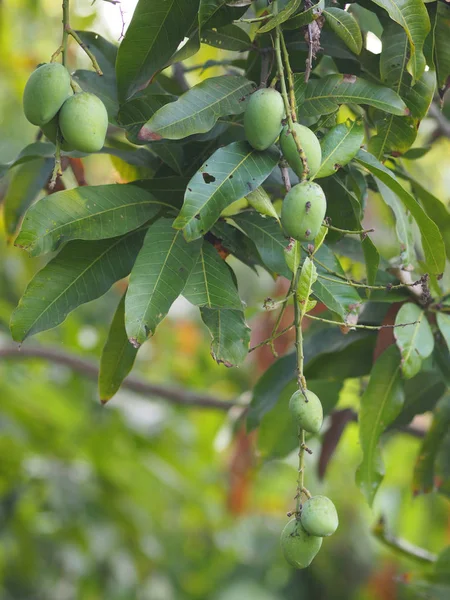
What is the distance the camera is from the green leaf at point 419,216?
716 mm

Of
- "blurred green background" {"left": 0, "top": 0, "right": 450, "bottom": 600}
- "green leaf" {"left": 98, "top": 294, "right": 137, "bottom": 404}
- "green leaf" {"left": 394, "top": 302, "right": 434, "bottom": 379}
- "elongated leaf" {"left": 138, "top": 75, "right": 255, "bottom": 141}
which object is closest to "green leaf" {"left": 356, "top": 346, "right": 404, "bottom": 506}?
"green leaf" {"left": 394, "top": 302, "right": 434, "bottom": 379}

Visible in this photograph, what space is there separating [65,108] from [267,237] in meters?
0.23

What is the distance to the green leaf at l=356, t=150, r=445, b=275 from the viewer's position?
2.35 ft

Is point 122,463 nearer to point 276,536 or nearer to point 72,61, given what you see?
point 72,61

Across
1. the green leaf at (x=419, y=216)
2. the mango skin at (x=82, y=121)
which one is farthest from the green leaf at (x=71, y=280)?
the green leaf at (x=419, y=216)

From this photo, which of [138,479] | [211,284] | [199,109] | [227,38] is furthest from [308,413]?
[138,479]

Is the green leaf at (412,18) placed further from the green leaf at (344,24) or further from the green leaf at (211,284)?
the green leaf at (211,284)

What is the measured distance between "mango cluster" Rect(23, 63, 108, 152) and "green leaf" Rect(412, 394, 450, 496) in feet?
2.18

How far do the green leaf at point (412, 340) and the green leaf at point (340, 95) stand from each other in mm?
225

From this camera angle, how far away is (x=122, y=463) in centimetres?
224

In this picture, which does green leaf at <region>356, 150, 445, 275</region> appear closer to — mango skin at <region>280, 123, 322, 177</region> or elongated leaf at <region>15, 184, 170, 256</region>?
mango skin at <region>280, 123, 322, 177</region>

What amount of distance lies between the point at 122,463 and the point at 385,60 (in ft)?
5.52

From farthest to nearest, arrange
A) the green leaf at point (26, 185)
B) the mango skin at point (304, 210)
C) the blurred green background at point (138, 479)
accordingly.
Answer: the blurred green background at point (138, 479) → the green leaf at point (26, 185) → the mango skin at point (304, 210)

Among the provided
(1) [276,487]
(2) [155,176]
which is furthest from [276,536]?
(2) [155,176]
